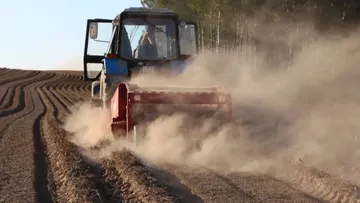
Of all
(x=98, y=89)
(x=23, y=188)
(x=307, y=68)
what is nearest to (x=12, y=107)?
(x=98, y=89)

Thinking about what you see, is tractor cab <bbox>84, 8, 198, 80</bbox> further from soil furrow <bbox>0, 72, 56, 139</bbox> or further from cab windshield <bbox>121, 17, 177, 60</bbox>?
soil furrow <bbox>0, 72, 56, 139</bbox>

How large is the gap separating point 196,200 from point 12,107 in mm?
16016

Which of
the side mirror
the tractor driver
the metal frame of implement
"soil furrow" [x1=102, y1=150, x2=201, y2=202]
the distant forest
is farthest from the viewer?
the distant forest

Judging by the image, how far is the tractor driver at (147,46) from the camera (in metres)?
11.8

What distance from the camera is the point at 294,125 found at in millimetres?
13523

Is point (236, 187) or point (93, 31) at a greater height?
point (93, 31)

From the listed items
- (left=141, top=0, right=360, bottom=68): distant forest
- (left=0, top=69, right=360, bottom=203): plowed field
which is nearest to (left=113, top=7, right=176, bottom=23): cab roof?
(left=0, top=69, right=360, bottom=203): plowed field

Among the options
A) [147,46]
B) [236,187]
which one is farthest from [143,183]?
[147,46]

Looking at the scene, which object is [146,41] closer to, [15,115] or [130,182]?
[130,182]

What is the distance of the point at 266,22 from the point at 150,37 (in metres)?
18.1

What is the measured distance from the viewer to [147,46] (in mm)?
11836

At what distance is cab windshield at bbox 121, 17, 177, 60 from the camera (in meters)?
11.8

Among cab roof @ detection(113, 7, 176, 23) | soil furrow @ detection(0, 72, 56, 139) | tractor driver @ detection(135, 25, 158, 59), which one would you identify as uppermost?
cab roof @ detection(113, 7, 176, 23)

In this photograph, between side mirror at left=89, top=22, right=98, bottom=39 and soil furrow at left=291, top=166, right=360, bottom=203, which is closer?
soil furrow at left=291, top=166, right=360, bottom=203
